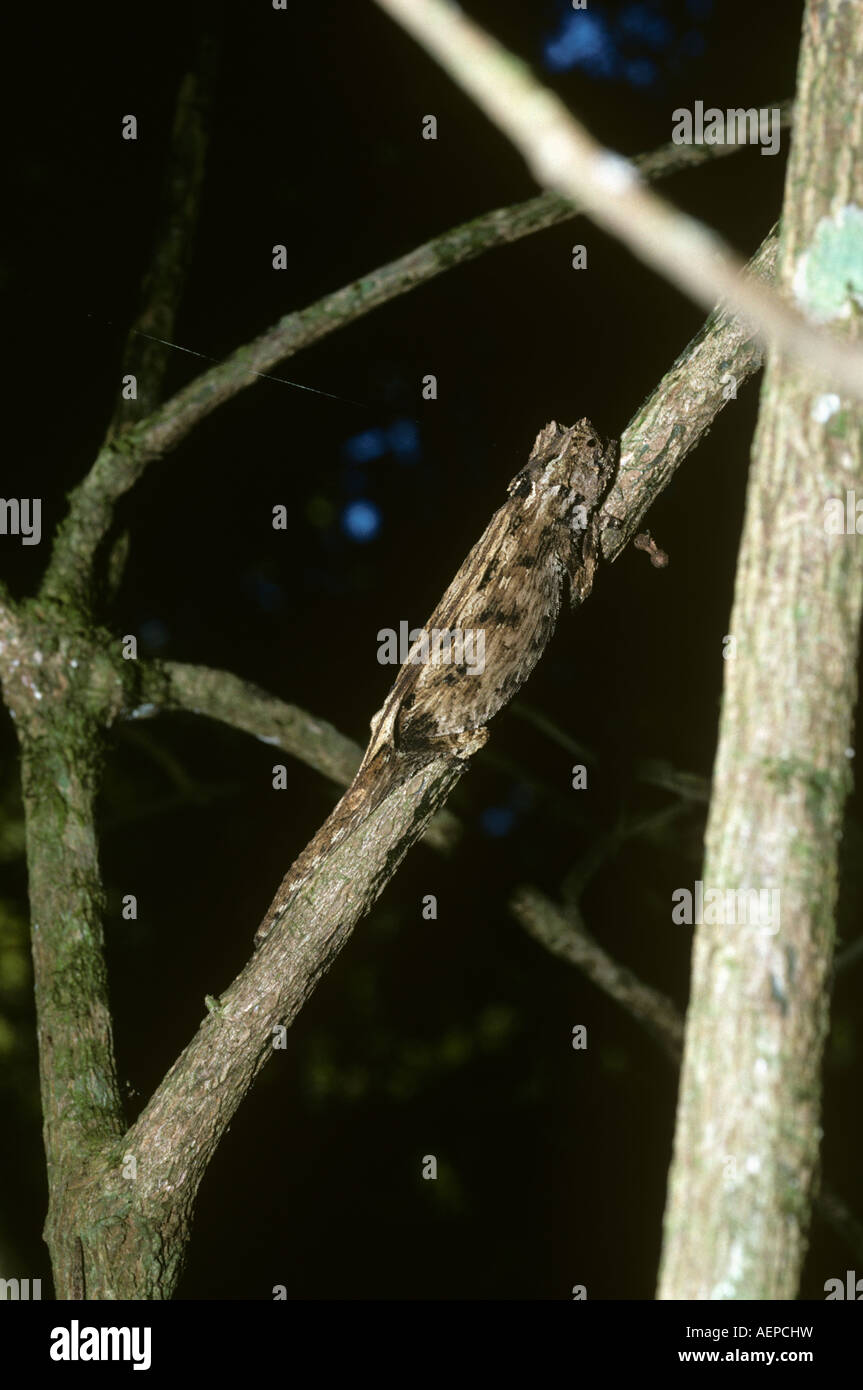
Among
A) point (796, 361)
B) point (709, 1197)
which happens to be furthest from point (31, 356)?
point (709, 1197)

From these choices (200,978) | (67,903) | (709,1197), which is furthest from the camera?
(200,978)

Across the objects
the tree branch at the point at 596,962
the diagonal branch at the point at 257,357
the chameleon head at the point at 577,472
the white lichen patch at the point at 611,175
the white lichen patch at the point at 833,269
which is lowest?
the tree branch at the point at 596,962

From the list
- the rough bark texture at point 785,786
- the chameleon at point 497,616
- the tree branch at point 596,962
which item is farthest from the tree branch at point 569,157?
the tree branch at point 596,962

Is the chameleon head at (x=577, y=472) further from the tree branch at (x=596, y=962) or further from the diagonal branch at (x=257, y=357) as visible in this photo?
the tree branch at (x=596, y=962)

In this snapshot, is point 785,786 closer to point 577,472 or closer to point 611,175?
point 611,175

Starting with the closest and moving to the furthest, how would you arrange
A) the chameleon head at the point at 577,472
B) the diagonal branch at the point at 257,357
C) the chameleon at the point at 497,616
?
the chameleon at the point at 497,616 < the chameleon head at the point at 577,472 < the diagonal branch at the point at 257,357

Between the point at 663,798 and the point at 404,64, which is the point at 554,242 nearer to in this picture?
the point at 404,64

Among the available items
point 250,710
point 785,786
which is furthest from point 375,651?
point 785,786
